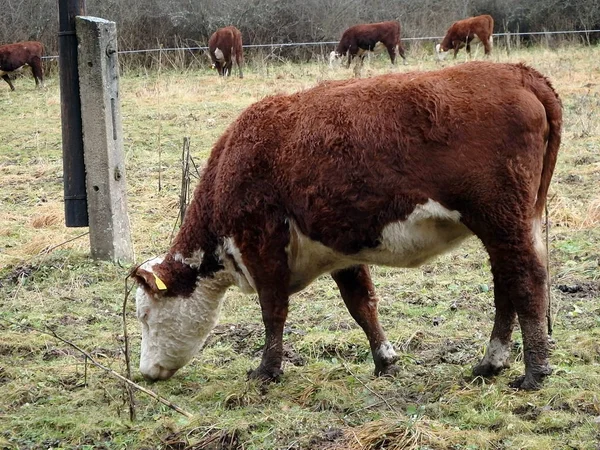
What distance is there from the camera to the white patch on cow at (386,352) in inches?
226

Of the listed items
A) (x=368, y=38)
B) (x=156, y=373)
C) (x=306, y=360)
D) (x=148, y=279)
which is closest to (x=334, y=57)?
(x=368, y=38)

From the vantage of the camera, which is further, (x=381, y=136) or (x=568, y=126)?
(x=568, y=126)

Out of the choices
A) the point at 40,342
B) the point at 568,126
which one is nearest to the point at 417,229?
the point at 40,342

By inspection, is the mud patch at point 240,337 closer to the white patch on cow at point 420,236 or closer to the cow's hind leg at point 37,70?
the white patch on cow at point 420,236

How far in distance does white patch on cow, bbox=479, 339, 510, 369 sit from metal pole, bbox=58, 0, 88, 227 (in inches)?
Result: 174

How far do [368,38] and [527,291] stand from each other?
2551 centimetres

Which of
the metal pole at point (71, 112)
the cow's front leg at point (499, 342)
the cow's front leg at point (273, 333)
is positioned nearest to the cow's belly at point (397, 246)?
the cow's front leg at point (273, 333)

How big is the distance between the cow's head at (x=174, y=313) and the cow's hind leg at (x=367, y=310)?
80cm

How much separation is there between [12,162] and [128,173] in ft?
7.99

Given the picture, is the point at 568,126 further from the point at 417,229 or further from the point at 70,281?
the point at 417,229

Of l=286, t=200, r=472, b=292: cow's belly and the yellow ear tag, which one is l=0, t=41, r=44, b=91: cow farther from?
l=286, t=200, r=472, b=292: cow's belly

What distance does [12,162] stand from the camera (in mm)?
13617

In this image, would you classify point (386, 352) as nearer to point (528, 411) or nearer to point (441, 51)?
point (528, 411)

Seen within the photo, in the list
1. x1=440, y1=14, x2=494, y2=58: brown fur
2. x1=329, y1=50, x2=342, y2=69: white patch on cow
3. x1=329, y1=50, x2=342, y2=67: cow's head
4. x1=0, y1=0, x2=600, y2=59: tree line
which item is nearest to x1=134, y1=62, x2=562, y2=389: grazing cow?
x1=329, y1=50, x2=342, y2=67: cow's head
